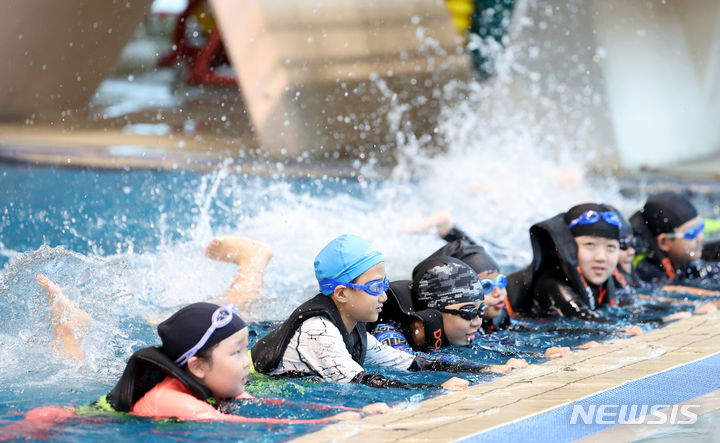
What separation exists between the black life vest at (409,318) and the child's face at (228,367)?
1188 millimetres

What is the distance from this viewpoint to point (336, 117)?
457 inches

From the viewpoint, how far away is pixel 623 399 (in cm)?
346

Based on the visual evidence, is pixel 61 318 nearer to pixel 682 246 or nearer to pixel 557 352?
pixel 557 352

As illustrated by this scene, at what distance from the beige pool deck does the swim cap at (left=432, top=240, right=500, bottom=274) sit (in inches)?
26.8

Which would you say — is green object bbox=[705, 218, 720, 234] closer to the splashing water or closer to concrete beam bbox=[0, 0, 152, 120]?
the splashing water

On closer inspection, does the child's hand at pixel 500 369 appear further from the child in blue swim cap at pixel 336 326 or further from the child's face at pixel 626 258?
the child's face at pixel 626 258

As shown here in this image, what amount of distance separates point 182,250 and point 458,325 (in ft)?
Answer: 7.94

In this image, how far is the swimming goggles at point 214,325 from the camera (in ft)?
10.6

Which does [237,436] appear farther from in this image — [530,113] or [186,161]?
[530,113]

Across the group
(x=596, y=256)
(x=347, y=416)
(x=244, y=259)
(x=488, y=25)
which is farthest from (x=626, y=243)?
(x=488, y=25)

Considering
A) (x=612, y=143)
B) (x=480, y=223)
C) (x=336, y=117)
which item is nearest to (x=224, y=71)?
(x=336, y=117)

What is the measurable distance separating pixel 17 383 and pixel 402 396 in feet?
5.35

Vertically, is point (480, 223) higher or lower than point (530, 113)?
lower

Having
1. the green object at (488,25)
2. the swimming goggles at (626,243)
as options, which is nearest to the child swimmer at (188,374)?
the swimming goggles at (626,243)
